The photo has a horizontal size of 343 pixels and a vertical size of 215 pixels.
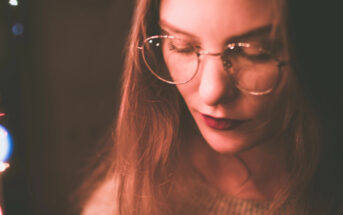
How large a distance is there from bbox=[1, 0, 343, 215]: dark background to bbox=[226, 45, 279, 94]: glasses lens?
2.42ft

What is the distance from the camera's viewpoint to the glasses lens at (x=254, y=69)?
68 cm

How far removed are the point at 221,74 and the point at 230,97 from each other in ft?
0.24

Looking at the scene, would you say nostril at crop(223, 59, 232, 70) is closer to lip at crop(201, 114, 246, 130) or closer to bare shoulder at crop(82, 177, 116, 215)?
lip at crop(201, 114, 246, 130)

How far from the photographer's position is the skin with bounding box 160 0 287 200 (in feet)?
2.12

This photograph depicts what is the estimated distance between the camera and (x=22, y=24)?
124cm

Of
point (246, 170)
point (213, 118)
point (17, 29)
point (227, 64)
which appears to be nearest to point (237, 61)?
point (227, 64)

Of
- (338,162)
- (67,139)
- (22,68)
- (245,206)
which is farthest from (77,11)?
(338,162)

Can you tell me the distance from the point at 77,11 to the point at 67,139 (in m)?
0.66

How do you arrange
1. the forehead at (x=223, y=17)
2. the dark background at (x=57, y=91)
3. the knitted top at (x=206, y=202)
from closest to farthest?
1. the forehead at (x=223, y=17)
2. the knitted top at (x=206, y=202)
3. the dark background at (x=57, y=91)

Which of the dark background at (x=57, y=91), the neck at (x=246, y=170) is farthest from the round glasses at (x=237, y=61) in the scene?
the dark background at (x=57, y=91)

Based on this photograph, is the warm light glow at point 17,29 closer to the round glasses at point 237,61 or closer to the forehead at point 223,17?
the round glasses at point 237,61

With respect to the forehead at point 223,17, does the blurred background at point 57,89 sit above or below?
below

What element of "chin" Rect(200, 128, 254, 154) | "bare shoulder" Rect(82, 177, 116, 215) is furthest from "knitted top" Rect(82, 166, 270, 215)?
"chin" Rect(200, 128, 254, 154)

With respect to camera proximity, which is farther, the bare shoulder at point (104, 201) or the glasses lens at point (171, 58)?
the bare shoulder at point (104, 201)
